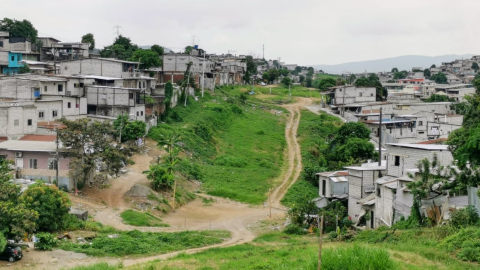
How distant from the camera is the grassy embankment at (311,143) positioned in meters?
42.2

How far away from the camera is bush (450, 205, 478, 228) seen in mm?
24359

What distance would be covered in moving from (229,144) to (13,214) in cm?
3235

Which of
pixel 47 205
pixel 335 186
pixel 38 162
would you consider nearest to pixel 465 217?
pixel 335 186

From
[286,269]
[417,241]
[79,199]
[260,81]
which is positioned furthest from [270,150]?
[260,81]

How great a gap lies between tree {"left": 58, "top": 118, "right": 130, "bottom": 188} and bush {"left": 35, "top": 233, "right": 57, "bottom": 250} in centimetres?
859

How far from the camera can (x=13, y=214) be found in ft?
75.7

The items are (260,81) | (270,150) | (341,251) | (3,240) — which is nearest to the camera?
(341,251)

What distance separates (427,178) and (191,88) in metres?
43.0

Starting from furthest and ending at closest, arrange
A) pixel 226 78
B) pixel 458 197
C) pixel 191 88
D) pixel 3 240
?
pixel 226 78 → pixel 191 88 → pixel 458 197 → pixel 3 240

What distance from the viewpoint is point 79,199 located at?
108 feet

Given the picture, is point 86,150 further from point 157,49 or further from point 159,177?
point 157,49

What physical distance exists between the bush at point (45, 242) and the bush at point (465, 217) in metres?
16.6

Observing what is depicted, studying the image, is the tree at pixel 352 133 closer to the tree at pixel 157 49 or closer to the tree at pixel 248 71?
the tree at pixel 157 49

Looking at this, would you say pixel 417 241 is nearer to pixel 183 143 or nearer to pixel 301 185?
pixel 301 185
